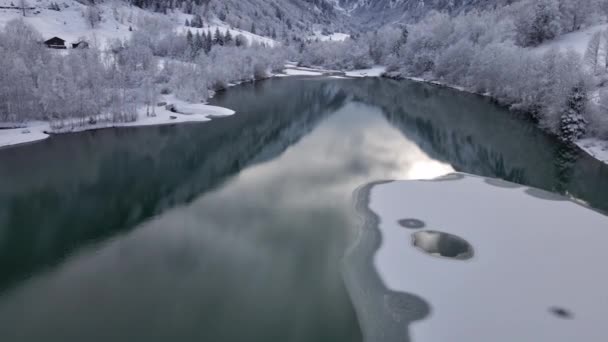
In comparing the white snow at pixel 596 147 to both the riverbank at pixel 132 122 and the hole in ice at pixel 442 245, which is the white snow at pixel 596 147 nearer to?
the hole in ice at pixel 442 245

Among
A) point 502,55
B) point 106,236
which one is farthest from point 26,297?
point 502,55

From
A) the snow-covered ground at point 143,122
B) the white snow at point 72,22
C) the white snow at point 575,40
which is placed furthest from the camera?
the white snow at point 72,22

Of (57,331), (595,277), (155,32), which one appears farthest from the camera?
(155,32)

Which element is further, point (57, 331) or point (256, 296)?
point (256, 296)

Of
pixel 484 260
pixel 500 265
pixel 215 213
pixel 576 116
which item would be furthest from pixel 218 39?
pixel 500 265

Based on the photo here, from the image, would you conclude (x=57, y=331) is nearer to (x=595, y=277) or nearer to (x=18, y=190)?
(x=18, y=190)

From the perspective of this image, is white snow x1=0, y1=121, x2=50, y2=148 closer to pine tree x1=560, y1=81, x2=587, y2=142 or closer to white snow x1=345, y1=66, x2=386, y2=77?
pine tree x1=560, y1=81, x2=587, y2=142

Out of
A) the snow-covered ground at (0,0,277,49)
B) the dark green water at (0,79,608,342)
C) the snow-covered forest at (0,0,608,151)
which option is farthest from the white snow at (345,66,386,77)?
the dark green water at (0,79,608,342)

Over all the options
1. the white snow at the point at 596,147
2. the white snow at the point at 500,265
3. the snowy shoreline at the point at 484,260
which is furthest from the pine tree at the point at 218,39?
the white snow at the point at 500,265
